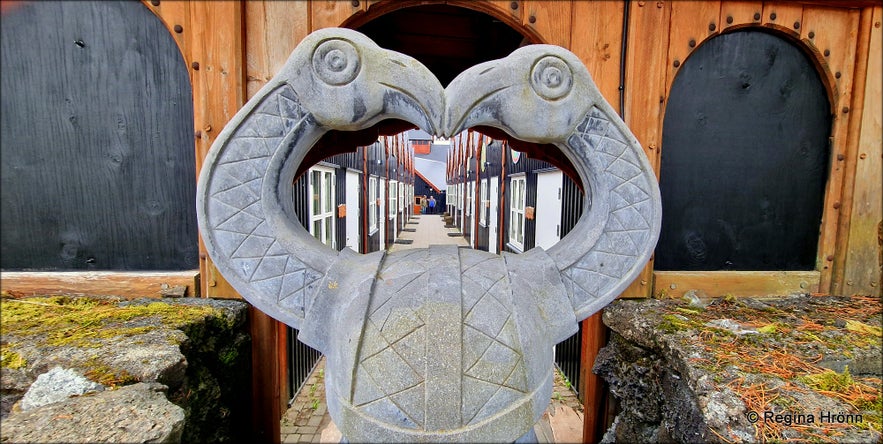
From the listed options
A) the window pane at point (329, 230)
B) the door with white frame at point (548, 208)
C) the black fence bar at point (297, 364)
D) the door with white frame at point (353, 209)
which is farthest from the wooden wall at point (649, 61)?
the door with white frame at point (353, 209)

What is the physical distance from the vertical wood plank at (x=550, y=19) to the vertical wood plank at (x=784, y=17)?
118cm

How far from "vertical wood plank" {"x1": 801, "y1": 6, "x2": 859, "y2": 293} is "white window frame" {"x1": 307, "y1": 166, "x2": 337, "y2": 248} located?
3988mm

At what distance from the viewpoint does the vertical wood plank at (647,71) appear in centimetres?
206

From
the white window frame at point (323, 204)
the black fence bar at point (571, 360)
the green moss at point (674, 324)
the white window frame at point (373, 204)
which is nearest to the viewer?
the green moss at point (674, 324)

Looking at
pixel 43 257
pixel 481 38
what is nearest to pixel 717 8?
pixel 481 38

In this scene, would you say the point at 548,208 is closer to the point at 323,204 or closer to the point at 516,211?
the point at 516,211

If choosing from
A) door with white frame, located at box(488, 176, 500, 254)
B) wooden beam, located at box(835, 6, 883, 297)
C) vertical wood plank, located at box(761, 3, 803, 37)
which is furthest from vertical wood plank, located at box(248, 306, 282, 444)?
door with white frame, located at box(488, 176, 500, 254)

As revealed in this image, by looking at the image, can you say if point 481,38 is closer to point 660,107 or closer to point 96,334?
point 660,107

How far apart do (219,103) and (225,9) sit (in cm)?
46

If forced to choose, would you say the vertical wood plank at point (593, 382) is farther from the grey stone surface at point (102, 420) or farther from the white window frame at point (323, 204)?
the white window frame at point (323, 204)

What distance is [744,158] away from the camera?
227 centimetres

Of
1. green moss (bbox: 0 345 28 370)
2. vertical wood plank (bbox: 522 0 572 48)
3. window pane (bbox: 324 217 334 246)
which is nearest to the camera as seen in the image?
green moss (bbox: 0 345 28 370)

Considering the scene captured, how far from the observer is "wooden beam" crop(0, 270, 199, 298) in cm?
177

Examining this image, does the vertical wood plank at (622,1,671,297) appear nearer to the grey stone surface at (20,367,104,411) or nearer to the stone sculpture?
the stone sculpture
